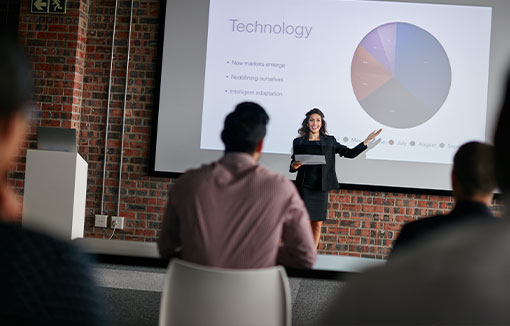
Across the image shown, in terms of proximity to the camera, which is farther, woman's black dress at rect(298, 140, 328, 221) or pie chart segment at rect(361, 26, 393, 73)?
pie chart segment at rect(361, 26, 393, 73)

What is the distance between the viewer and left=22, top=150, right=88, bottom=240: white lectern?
14.2ft

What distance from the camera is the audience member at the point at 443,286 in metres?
0.36

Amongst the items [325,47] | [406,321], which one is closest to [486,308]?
[406,321]

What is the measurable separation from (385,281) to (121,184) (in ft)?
17.9

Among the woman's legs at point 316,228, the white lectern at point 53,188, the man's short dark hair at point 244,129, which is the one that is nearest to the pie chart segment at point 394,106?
the woman's legs at point 316,228

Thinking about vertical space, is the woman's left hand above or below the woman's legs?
above

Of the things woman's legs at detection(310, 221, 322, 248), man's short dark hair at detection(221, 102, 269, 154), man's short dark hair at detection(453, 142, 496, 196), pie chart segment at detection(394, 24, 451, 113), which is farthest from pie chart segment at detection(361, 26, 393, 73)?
man's short dark hair at detection(453, 142, 496, 196)

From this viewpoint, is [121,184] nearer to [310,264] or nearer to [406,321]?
[310,264]

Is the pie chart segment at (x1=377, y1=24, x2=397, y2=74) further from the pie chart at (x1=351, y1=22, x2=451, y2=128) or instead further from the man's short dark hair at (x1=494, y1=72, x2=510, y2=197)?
the man's short dark hair at (x1=494, y1=72, x2=510, y2=197)

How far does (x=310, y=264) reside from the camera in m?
2.00

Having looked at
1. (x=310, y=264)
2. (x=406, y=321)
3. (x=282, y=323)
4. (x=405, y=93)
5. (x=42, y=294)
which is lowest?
(x=282, y=323)

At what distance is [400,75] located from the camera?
213 inches

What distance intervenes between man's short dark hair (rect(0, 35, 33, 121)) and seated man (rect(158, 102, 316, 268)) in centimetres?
106

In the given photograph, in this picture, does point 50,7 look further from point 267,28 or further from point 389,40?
point 389,40
